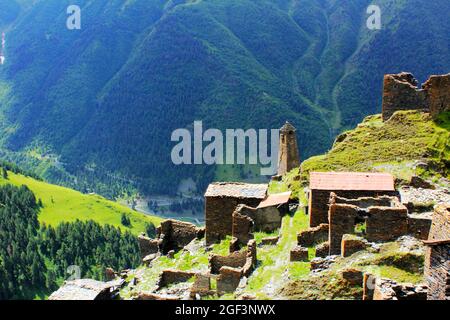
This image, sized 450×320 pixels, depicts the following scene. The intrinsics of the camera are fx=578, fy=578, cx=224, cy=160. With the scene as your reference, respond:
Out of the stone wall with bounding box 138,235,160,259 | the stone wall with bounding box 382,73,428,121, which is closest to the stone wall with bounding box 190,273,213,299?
the stone wall with bounding box 138,235,160,259

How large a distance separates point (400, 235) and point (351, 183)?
8.22 m

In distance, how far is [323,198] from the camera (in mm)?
38938

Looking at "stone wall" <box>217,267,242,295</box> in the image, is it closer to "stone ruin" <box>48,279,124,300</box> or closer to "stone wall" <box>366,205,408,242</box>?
"stone ruin" <box>48,279,124,300</box>

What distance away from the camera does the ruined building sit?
126ft

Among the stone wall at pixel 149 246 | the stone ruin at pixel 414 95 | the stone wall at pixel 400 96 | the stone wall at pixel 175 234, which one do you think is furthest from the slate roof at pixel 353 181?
the stone wall at pixel 149 246

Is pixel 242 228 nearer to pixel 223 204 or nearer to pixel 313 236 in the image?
pixel 223 204

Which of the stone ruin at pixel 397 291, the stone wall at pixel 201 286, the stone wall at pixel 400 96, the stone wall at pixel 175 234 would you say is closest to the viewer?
the stone ruin at pixel 397 291

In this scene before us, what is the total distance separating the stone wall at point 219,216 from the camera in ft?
164

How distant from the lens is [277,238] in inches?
1677

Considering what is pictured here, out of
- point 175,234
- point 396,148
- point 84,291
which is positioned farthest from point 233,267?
point 175,234

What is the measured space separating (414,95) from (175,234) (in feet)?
89.4

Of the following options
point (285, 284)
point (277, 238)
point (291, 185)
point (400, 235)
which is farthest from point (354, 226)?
point (291, 185)

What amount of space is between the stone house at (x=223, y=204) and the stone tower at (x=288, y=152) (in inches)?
864

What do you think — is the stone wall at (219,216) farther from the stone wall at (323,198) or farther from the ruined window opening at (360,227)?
the ruined window opening at (360,227)
